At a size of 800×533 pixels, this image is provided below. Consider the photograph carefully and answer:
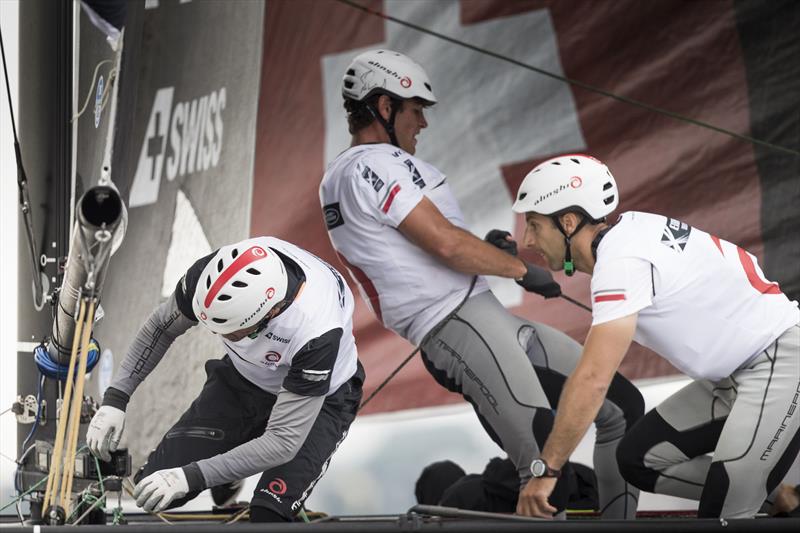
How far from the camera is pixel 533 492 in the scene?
9.20 ft

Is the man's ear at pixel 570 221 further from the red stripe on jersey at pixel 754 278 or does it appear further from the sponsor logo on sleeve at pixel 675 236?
the red stripe on jersey at pixel 754 278

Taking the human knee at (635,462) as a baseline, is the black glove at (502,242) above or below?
above

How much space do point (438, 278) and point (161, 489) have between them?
3.38 ft

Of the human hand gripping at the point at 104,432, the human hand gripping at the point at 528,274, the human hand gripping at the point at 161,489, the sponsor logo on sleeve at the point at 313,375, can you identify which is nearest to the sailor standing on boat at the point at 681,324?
the human hand gripping at the point at 528,274

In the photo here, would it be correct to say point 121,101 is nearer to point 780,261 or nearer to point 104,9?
point 104,9

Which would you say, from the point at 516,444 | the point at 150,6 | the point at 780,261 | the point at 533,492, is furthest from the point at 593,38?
the point at 533,492

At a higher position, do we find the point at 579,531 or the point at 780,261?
the point at 780,261

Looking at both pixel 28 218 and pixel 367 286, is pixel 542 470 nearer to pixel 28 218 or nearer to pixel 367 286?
pixel 367 286

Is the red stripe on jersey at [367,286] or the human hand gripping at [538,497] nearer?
the human hand gripping at [538,497]

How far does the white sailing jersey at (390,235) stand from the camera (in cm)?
346

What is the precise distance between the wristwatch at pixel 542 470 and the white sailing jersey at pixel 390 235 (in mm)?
805

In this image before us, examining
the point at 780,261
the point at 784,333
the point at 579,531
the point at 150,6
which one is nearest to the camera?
the point at 579,531

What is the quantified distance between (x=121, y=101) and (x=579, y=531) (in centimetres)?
163

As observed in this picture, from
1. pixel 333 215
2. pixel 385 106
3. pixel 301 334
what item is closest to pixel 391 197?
pixel 333 215
